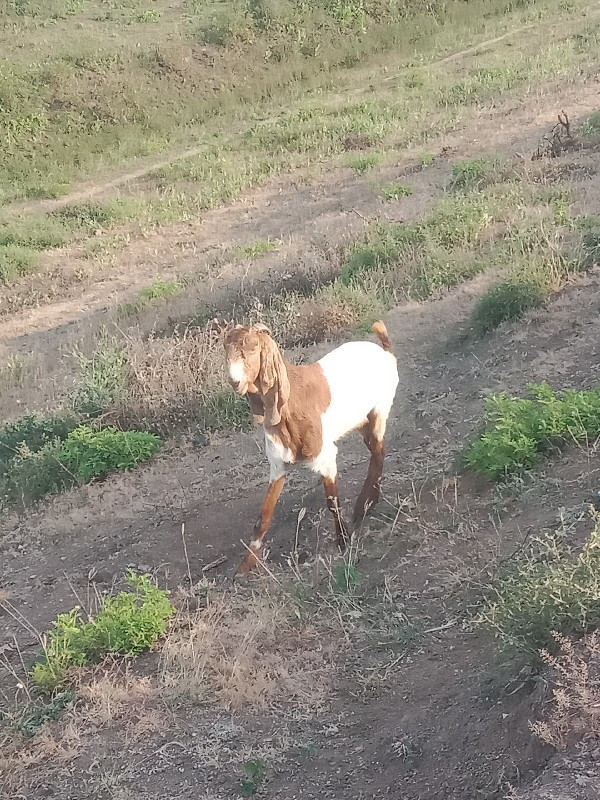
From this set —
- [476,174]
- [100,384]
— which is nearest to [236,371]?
[100,384]

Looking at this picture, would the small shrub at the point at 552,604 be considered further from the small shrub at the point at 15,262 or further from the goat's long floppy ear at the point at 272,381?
the small shrub at the point at 15,262

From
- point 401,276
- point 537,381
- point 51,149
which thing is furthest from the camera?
point 51,149

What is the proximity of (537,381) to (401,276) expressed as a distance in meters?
2.91

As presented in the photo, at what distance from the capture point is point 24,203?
1656cm

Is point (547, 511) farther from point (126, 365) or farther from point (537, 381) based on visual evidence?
point (126, 365)

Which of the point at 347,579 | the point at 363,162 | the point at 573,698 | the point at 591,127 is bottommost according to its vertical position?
the point at 347,579

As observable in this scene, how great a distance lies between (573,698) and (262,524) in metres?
2.28

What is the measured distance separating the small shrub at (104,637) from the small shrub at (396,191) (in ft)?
29.1

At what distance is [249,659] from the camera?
3744 millimetres

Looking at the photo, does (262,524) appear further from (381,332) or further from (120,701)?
(381,332)

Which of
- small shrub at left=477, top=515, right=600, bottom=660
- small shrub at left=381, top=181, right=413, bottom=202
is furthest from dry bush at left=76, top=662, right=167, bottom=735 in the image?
small shrub at left=381, top=181, right=413, bottom=202

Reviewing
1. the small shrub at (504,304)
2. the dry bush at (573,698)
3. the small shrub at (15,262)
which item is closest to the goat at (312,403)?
the dry bush at (573,698)

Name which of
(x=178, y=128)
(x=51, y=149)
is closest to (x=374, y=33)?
(x=178, y=128)

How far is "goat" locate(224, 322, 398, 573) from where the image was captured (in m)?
3.97
